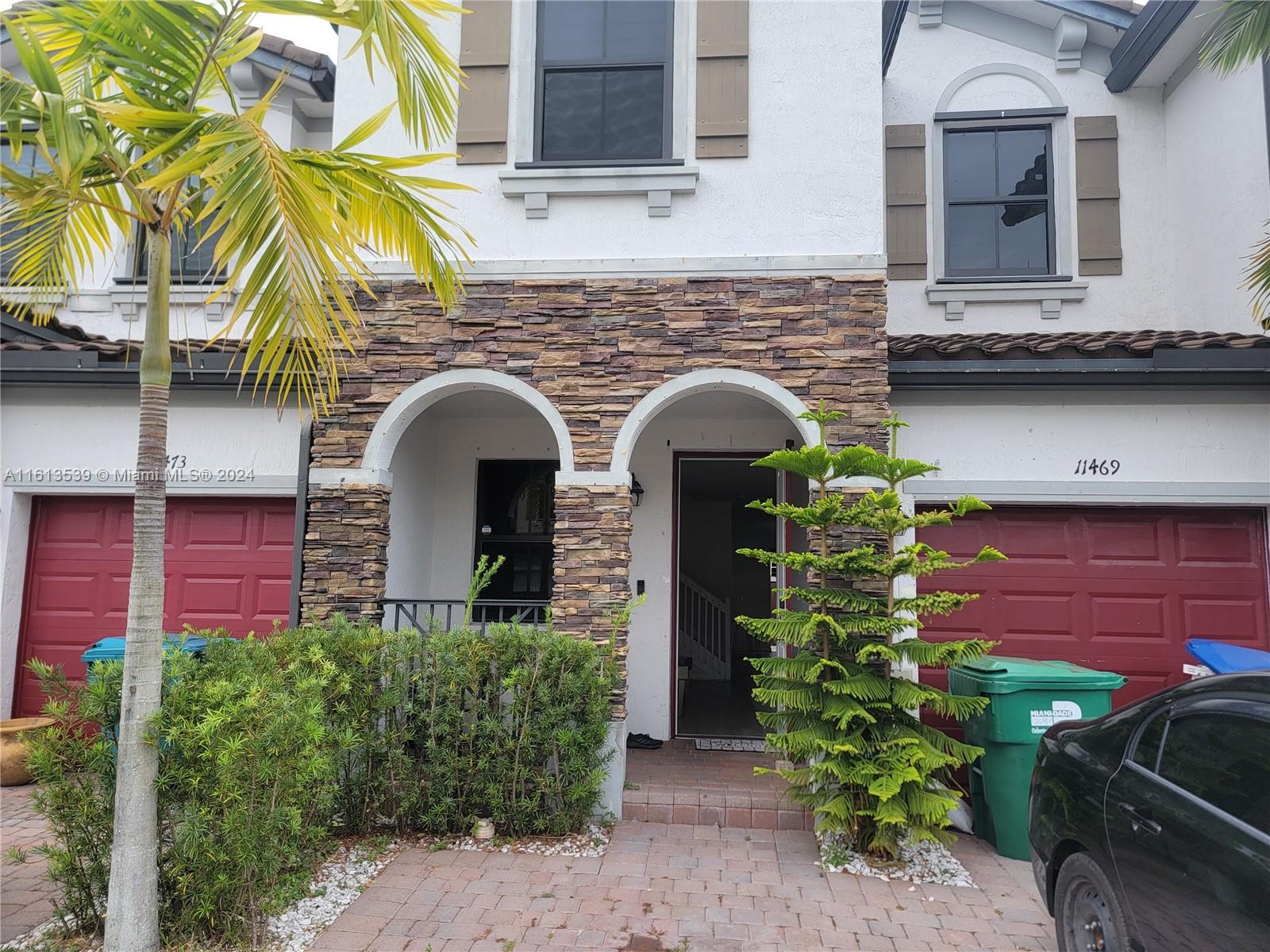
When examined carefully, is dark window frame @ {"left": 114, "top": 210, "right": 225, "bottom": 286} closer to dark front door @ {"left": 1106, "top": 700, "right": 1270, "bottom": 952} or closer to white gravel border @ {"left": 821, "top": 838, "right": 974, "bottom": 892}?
white gravel border @ {"left": 821, "top": 838, "right": 974, "bottom": 892}

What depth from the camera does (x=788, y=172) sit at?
6008mm

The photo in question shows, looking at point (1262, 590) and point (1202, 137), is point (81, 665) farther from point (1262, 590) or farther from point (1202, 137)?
point (1202, 137)

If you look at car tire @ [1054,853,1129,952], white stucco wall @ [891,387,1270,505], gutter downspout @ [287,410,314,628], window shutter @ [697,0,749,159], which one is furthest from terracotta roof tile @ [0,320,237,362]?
car tire @ [1054,853,1129,952]

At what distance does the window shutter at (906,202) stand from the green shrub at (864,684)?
360cm

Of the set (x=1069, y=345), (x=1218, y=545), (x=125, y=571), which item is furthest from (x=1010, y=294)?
(x=125, y=571)

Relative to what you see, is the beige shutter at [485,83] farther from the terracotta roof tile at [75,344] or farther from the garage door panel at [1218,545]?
the garage door panel at [1218,545]

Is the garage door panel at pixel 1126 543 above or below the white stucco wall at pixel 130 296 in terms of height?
below

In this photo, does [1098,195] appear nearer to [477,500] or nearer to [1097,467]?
[1097,467]

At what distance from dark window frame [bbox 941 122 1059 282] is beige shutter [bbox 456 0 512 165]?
4.80m

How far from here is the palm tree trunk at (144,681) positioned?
3412 mm

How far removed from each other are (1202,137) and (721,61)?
196 inches

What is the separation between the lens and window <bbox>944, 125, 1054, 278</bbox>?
795cm

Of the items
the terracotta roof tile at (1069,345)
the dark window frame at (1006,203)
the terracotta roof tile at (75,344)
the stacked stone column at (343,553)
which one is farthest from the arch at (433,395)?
the dark window frame at (1006,203)

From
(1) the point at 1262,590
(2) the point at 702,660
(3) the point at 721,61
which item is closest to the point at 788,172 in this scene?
A: (3) the point at 721,61
